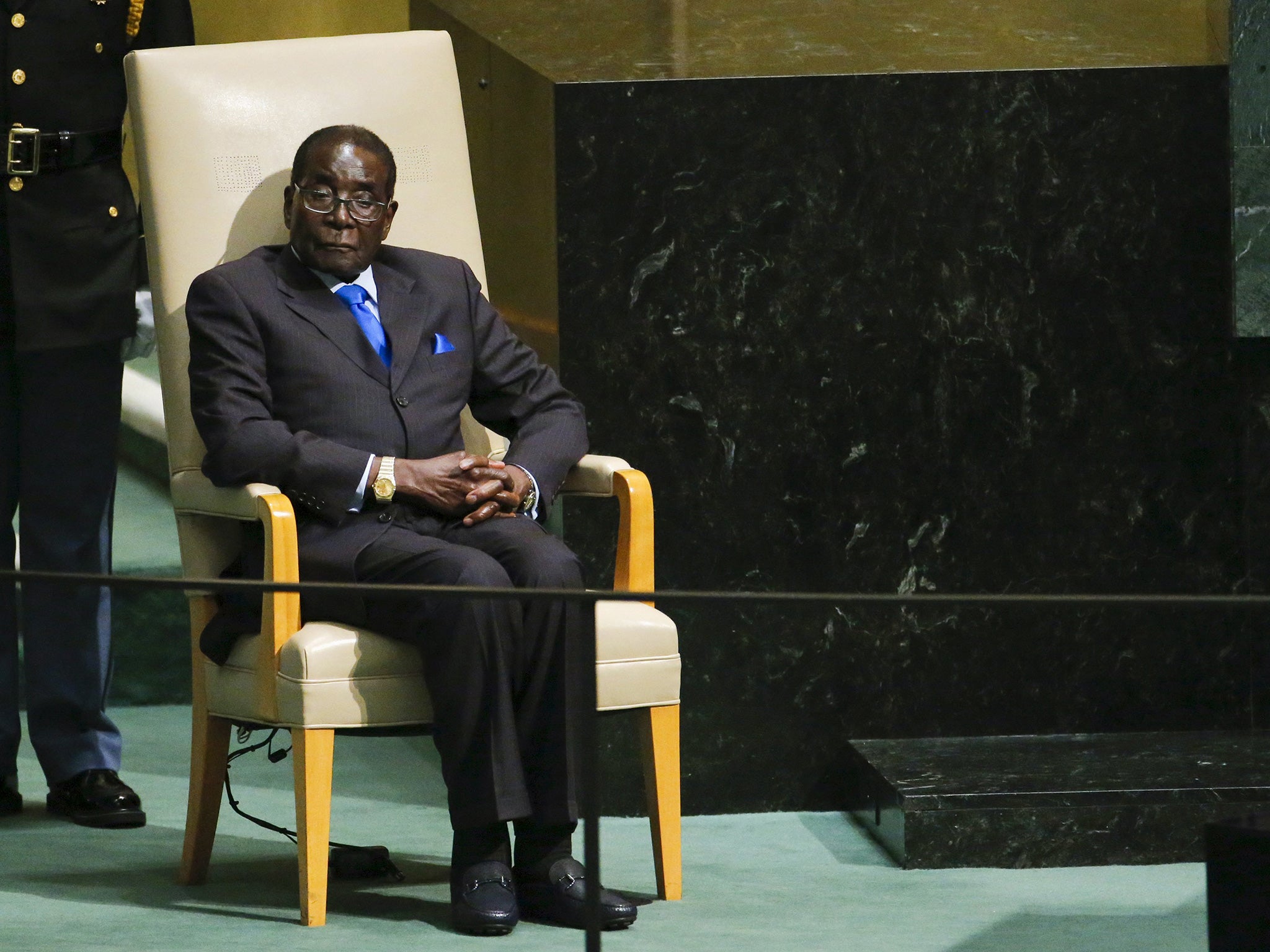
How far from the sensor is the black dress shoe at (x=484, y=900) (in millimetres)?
2295

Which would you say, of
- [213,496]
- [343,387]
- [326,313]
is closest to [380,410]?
[343,387]

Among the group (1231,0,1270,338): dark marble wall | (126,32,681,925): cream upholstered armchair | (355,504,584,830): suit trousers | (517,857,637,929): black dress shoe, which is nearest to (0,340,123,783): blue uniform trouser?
(126,32,681,925): cream upholstered armchair

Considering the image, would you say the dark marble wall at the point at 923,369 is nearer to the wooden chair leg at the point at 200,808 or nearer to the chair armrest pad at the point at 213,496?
the chair armrest pad at the point at 213,496

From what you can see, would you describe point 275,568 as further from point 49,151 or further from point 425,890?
point 49,151

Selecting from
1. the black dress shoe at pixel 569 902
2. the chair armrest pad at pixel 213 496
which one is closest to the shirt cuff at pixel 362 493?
the chair armrest pad at pixel 213 496

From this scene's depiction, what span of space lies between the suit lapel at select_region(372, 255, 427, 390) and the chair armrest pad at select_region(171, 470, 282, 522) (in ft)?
1.00

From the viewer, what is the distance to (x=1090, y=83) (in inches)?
133

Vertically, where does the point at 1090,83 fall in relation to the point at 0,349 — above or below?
above

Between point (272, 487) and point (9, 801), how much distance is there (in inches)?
24.3

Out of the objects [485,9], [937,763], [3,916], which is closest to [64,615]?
[3,916]

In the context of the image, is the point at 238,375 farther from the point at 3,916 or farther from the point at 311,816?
the point at 3,916

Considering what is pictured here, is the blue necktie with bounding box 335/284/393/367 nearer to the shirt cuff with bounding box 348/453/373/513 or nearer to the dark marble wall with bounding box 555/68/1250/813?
the shirt cuff with bounding box 348/453/373/513

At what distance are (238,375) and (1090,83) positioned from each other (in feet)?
5.13

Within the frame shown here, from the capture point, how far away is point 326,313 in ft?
9.43
